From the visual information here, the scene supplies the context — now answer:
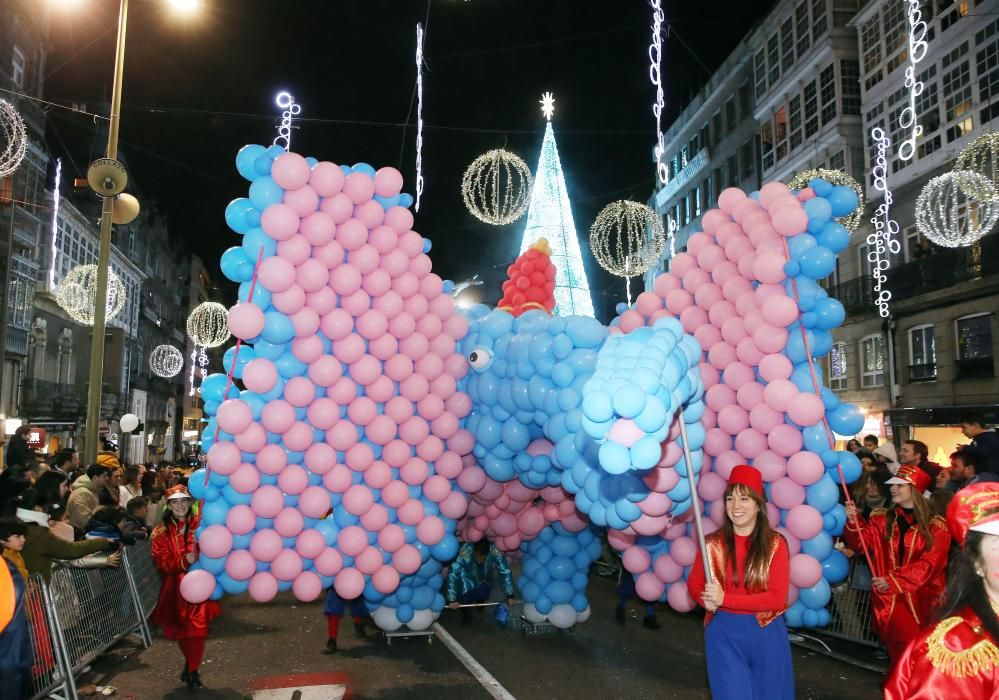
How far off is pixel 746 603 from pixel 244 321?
3623mm

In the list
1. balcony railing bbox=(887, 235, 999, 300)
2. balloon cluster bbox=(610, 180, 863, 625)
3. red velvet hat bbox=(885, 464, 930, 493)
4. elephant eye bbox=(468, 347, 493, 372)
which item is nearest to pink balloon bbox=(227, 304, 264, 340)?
elephant eye bbox=(468, 347, 493, 372)

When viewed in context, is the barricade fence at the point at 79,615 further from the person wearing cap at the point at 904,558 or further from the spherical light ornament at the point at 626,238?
the spherical light ornament at the point at 626,238

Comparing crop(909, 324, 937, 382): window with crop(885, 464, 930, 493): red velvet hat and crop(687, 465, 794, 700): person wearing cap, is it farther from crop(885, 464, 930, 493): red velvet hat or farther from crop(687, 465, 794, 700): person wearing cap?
crop(687, 465, 794, 700): person wearing cap

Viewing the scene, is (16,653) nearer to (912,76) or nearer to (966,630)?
(966,630)

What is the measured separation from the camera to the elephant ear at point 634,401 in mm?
3535

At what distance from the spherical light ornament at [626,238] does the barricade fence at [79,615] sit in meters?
8.61

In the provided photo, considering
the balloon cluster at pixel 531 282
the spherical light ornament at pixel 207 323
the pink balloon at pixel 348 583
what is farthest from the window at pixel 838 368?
the pink balloon at pixel 348 583

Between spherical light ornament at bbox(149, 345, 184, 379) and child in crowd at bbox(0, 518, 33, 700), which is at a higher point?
spherical light ornament at bbox(149, 345, 184, 379)

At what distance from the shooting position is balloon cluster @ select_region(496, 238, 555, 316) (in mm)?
8922

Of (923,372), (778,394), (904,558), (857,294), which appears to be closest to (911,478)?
(904,558)

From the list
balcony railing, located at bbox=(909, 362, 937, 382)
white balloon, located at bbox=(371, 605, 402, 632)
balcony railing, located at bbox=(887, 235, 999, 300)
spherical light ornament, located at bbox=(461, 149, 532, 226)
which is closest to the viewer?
white balloon, located at bbox=(371, 605, 402, 632)

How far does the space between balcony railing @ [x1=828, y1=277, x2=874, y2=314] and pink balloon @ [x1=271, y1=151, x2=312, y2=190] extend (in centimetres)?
1870

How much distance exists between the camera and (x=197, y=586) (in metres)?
5.23

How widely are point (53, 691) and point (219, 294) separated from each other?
73.7 meters
